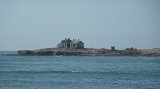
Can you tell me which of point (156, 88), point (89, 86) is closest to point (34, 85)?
point (89, 86)

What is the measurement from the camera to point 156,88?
5844cm

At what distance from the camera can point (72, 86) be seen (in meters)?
59.9

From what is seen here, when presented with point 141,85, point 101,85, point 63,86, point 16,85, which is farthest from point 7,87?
point 141,85

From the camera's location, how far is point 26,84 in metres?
62.4

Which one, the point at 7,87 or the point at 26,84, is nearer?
the point at 7,87

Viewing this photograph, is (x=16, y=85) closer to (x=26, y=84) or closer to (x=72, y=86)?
(x=26, y=84)

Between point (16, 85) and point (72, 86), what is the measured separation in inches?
285

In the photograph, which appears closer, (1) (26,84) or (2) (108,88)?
(2) (108,88)

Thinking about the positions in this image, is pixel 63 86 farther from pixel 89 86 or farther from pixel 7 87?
pixel 7 87

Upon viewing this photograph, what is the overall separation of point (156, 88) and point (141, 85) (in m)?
4.18

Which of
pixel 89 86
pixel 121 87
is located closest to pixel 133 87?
pixel 121 87

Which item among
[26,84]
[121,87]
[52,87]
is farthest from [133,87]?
[26,84]

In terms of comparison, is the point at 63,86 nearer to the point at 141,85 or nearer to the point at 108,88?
the point at 108,88

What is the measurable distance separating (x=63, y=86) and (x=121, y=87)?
23.7ft
